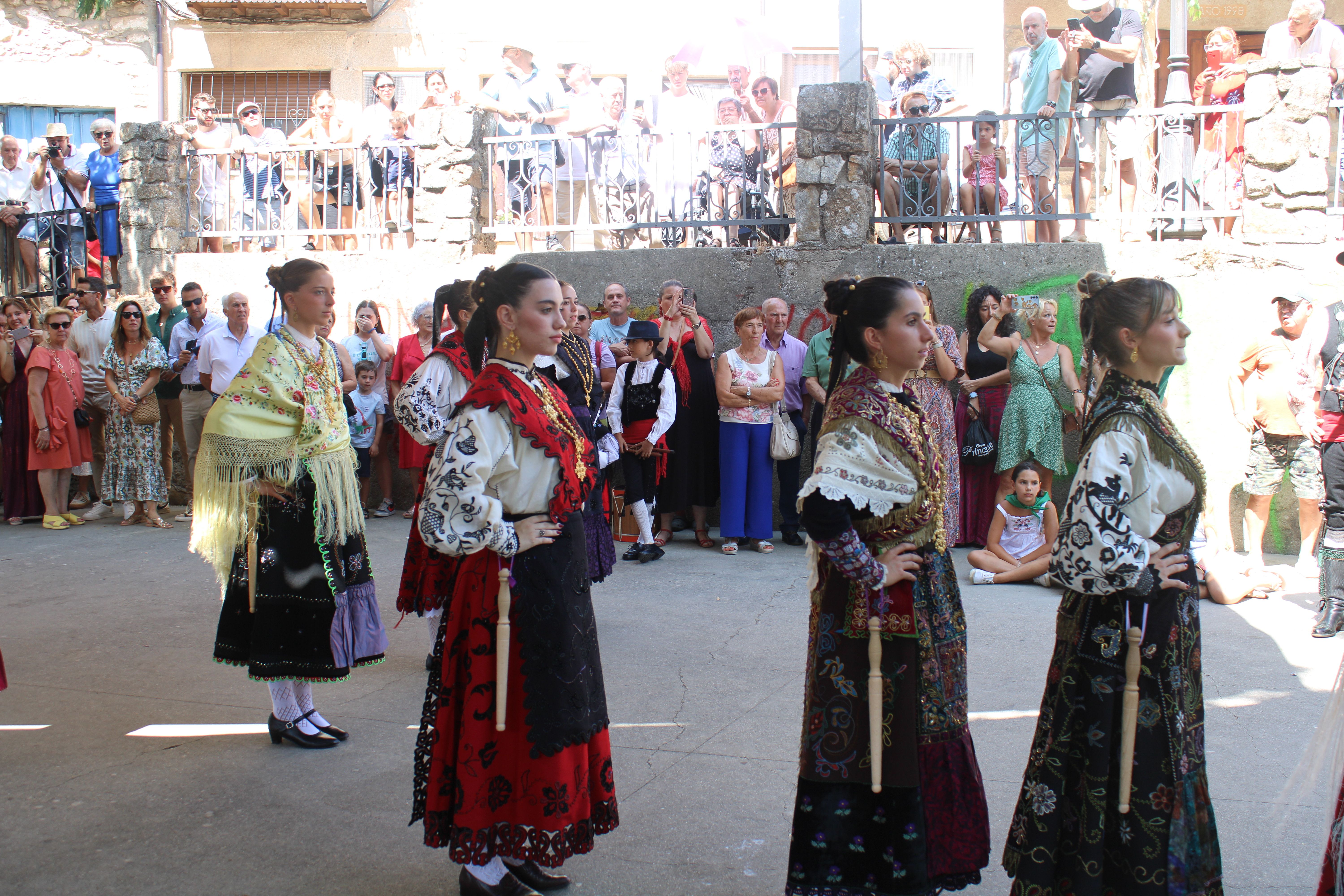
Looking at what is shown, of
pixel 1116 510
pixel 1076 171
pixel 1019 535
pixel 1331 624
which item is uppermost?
pixel 1076 171

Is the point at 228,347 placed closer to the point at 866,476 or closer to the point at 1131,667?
the point at 866,476

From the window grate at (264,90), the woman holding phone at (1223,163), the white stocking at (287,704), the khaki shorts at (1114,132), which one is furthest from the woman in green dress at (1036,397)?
the window grate at (264,90)

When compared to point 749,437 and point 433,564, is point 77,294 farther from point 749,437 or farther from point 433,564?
point 433,564

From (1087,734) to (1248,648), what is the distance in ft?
11.2

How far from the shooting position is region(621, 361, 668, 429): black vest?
782 centimetres

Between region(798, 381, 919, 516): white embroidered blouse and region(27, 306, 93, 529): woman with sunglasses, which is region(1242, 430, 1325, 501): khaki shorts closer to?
region(798, 381, 919, 516): white embroidered blouse

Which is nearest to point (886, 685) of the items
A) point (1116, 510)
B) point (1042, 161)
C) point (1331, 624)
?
point (1116, 510)

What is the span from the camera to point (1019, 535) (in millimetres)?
7203

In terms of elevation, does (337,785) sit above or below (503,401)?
below

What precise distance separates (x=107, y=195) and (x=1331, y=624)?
1187cm

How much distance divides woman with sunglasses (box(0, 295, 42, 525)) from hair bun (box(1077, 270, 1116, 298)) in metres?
9.40

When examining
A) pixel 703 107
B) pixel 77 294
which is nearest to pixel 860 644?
pixel 703 107

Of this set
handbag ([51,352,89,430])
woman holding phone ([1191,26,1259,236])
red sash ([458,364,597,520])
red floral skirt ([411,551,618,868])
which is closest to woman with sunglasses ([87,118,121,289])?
handbag ([51,352,89,430])

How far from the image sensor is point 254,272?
435 inches
